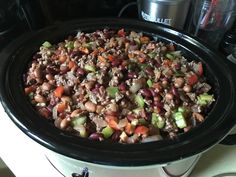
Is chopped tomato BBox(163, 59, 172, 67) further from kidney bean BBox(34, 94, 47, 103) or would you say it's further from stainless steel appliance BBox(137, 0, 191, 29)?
kidney bean BBox(34, 94, 47, 103)

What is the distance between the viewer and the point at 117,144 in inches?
22.5

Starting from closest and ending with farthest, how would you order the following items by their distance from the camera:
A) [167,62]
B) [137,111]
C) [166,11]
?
1. [137,111]
2. [167,62]
3. [166,11]

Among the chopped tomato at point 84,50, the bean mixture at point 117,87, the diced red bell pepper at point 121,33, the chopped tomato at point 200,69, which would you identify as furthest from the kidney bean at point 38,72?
the chopped tomato at point 200,69

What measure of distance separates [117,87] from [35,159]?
0.22 m

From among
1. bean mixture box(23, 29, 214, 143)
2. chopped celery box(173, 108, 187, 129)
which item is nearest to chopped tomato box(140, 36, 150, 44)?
bean mixture box(23, 29, 214, 143)

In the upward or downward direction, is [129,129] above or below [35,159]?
above

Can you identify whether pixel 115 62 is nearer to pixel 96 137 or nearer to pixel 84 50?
pixel 84 50

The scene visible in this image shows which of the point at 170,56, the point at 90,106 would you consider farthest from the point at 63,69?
the point at 170,56

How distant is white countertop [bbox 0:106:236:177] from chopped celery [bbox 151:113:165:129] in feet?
0.46

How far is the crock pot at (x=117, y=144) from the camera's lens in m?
0.55

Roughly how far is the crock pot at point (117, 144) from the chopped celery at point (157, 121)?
0.19 ft

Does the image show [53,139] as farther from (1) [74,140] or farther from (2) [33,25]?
(2) [33,25]

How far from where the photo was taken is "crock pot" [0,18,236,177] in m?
0.55

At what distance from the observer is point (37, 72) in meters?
0.70
